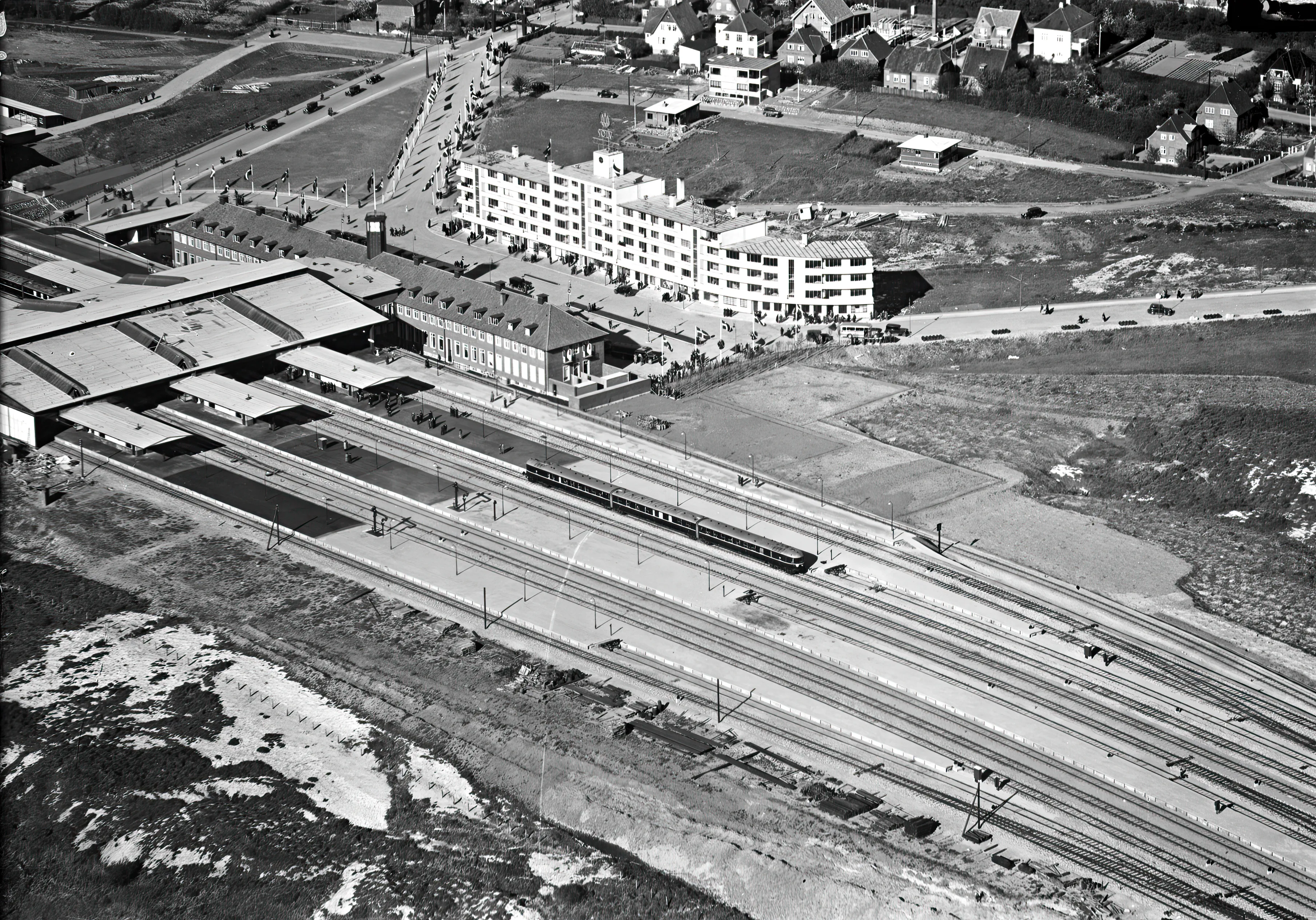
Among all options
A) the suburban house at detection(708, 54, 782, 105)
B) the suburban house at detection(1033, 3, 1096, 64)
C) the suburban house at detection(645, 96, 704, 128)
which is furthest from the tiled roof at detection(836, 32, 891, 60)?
the suburban house at detection(645, 96, 704, 128)

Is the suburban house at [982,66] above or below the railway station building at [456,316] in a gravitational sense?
above

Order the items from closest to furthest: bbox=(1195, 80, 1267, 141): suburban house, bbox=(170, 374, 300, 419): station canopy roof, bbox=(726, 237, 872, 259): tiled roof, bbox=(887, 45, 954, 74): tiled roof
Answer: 1. bbox=(170, 374, 300, 419): station canopy roof
2. bbox=(726, 237, 872, 259): tiled roof
3. bbox=(1195, 80, 1267, 141): suburban house
4. bbox=(887, 45, 954, 74): tiled roof

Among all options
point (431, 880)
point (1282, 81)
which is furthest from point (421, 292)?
point (1282, 81)

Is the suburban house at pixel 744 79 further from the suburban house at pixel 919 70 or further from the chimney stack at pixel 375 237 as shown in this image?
the chimney stack at pixel 375 237

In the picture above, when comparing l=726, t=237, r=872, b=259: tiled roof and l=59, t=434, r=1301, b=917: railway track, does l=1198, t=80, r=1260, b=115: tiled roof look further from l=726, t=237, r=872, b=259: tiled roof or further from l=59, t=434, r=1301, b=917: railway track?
l=59, t=434, r=1301, b=917: railway track

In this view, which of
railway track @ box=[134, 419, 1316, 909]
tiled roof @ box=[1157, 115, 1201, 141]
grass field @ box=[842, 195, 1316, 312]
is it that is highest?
tiled roof @ box=[1157, 115, 1201, 141]

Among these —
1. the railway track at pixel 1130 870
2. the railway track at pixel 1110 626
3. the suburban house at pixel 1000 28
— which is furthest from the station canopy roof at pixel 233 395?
the suburban house at pixel 1000 28

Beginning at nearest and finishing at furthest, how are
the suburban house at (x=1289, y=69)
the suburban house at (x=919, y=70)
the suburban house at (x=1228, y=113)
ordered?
the suburban house at (x=1228, y=113), the suburban house at (x=1289, y=69), the suburban house at (x=919, y=70)
